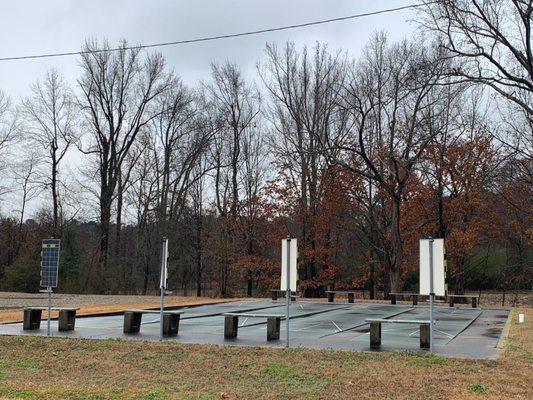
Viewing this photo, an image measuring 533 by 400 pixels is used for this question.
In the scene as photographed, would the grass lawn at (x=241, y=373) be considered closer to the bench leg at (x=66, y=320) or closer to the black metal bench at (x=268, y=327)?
the black metal bench at (x=268, y=327)

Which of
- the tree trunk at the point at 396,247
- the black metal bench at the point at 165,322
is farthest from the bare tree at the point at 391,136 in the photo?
the black metal bench at the point at 165,322

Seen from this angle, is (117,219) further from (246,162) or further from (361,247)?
(361,247)

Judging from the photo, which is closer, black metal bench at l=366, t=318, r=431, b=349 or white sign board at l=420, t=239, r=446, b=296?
white sign board at l=420, t=239, r=446, b=296

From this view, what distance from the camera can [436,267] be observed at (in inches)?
399

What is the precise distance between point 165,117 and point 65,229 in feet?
40.3

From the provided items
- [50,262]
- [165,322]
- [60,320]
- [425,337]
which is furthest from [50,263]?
[425,337]

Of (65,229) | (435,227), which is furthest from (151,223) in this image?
(435,227)

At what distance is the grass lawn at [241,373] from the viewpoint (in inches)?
275

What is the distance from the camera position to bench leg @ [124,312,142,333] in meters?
12.9

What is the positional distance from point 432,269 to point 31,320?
9.31 metres

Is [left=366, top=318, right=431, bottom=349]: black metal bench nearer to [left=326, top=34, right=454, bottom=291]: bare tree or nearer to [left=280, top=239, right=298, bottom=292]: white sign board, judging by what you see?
[left=280, top=239, right=298, bottom=292]: white sign board

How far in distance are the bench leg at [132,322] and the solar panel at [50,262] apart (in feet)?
5.85

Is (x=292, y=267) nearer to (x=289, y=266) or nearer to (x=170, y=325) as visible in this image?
(x=289, y=266)

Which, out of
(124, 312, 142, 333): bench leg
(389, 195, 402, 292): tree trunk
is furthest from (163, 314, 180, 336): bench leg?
(389, 195, 402, 292): tree trunk
